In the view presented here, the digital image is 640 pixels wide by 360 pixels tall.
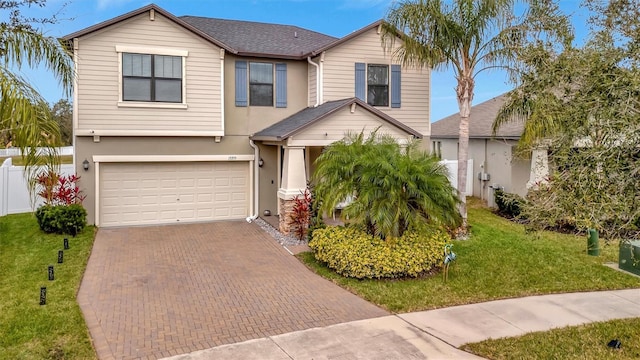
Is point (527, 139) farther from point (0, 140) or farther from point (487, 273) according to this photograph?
point (0, 140)

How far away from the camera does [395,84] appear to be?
18.0m

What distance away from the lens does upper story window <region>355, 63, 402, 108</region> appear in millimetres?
17891

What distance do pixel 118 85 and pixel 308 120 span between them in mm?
6169

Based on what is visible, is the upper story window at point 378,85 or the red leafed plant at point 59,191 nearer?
the red leafed plant at point 59,191

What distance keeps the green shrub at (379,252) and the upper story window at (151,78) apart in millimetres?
7773

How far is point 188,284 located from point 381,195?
462cm

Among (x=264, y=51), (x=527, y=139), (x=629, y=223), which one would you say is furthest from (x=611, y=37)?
(x=264, y=51)

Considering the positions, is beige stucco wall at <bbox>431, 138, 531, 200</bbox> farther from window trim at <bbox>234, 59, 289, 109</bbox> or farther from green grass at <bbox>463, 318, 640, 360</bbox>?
green grass at <bbox>463, 318, 640, 360</bbox>

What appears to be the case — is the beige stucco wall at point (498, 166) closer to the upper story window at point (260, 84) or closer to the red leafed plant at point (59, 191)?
the upper story window at point (260, 84)

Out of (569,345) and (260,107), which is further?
(260,107)

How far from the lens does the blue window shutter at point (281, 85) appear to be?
1777cm

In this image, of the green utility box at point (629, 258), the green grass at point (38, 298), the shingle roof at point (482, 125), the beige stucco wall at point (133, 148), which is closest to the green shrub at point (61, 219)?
the green grass at point (38, 298)

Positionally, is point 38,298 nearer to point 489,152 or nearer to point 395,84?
point 395,84

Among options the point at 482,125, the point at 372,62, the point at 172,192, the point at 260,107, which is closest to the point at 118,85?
the point at 172,192
